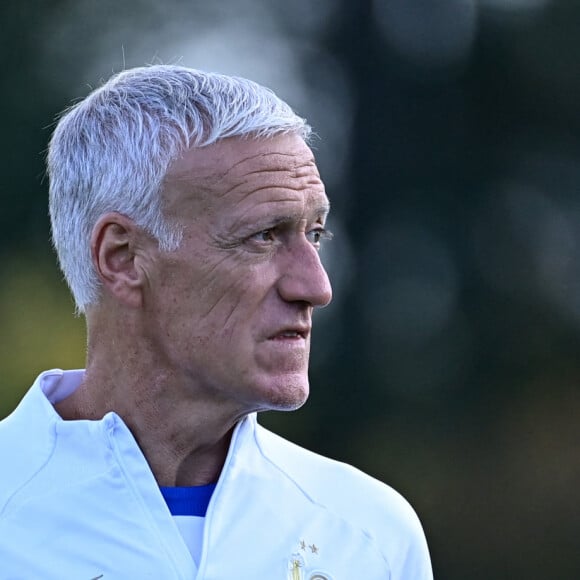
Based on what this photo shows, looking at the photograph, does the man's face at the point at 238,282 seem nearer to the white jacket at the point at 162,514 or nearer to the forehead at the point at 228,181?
the forehead at the point at 228,181

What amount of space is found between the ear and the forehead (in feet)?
0.43

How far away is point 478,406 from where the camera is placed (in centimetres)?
1182

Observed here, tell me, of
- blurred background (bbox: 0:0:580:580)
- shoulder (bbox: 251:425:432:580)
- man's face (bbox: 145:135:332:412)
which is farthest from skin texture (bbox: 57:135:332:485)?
blurred background (bbox: 0:0:580:580)

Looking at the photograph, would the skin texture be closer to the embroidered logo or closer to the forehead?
the forehead

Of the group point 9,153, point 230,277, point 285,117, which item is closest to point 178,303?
point 230,277

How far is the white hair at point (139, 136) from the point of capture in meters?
3.13

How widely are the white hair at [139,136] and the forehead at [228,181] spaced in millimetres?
25

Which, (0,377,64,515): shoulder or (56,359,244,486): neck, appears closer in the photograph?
(0,377,64,515): shoulder

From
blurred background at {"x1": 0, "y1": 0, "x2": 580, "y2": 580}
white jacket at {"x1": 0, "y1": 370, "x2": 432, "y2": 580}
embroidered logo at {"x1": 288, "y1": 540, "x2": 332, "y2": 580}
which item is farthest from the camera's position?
blurred background at {"x1": 0, "y1": 0, "x2": 580, "y2": 580}

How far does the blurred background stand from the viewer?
1109 centimetres

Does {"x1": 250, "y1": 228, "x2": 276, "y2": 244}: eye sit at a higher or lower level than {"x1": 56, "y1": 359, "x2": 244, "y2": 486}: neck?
higher

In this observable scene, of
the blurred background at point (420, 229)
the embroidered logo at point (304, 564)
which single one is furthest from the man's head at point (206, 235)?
the blurred background at point (420, 229)

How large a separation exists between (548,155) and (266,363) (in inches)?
436

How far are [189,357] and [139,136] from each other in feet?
1.69
